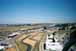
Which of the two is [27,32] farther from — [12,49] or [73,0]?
[73,0]

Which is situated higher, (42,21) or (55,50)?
(42,21)

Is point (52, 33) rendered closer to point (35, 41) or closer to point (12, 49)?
point (35, 41)

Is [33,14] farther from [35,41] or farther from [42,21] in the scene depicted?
[35,41]

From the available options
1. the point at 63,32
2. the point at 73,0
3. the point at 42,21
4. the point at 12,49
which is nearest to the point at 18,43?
the point at 12,49

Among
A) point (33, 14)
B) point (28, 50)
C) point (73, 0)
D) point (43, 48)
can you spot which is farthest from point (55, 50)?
point (73, 0)

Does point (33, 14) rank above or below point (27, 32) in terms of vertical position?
above

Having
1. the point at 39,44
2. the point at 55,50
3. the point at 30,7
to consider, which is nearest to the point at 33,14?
the point at 30,7

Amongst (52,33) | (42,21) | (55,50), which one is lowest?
(55,50)
